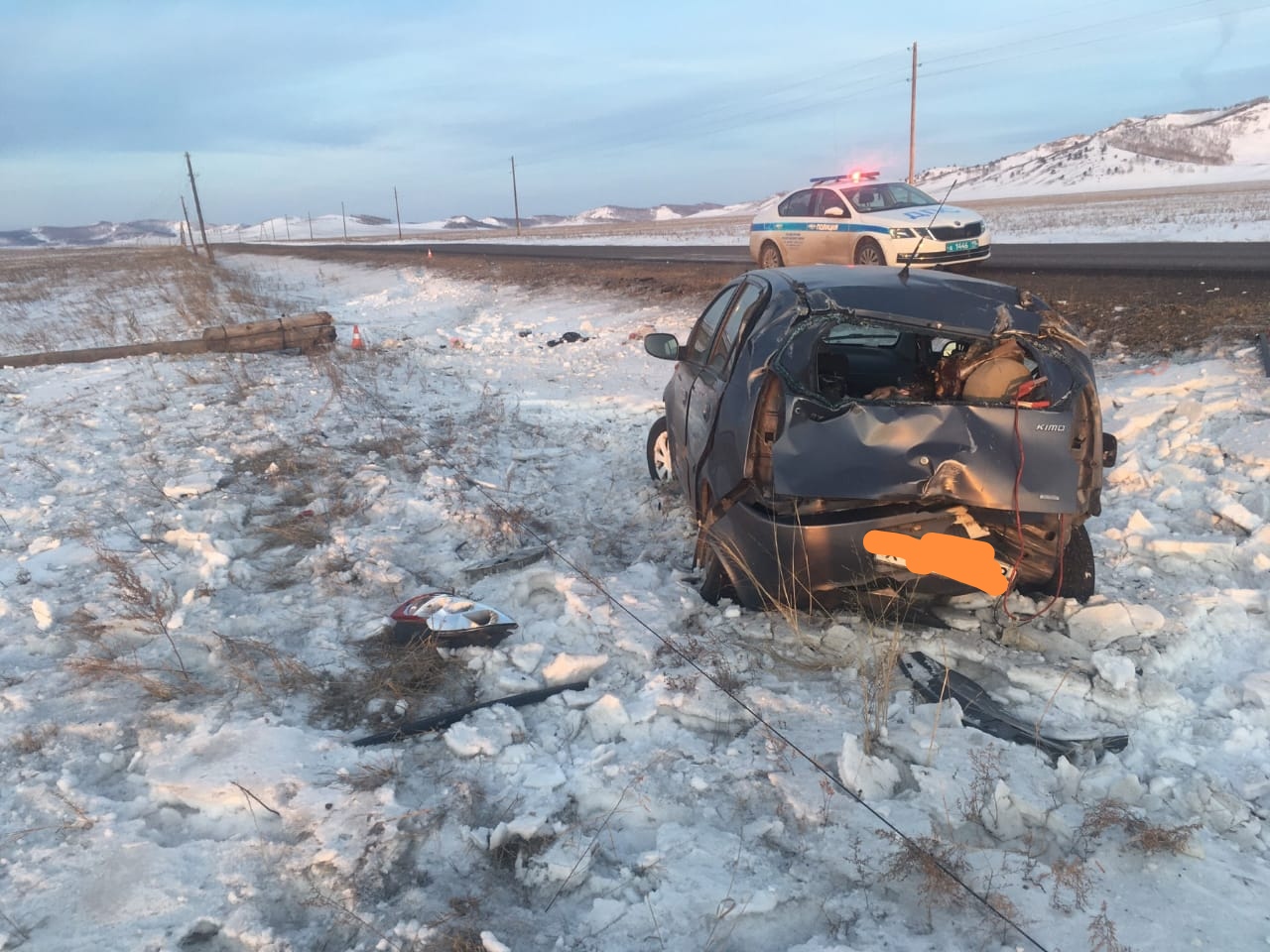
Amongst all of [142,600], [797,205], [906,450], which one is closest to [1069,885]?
[906,450]

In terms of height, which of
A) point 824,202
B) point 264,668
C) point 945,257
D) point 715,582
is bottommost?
point 264,668

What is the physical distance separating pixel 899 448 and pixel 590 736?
1798 millimetres

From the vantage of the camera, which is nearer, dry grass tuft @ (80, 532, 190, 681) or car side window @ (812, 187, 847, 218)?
dry grass tuft @ (80, 532, 190, 681)

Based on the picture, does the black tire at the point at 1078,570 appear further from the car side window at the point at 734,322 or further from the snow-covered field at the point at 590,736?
the car side window at the point at 734,322

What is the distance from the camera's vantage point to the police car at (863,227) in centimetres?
1228

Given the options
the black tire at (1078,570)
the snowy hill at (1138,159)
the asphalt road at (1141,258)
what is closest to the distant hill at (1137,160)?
the snowy hill at (1138,159)

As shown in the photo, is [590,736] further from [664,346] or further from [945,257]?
[945,257]

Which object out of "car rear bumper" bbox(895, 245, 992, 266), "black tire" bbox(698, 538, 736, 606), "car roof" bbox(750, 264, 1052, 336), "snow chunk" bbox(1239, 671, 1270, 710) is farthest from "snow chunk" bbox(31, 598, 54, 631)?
"car rear bumper" bbox(895, 245, 992, 266)

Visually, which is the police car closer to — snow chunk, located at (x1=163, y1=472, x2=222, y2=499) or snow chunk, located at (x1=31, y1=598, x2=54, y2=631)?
snow chunk, located at (x1=163, y1=472, x2=222, y2=499)

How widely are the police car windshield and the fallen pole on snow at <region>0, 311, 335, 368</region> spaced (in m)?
8.91

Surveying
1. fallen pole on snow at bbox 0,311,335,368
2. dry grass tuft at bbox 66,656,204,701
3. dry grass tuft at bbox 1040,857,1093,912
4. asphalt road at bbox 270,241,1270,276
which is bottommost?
dry grass tuft at bbox 1040,857,1093,912

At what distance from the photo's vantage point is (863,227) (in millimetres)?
12898

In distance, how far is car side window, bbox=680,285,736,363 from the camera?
16.7ft

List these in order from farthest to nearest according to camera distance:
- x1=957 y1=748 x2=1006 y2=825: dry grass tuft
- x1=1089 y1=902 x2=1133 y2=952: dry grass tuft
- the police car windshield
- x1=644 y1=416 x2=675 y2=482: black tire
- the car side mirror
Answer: the police car windshield
x1=644 y1=416 x2=675 y2=482: black tire
the car side mirror
x1=957 y1=748 x2=1006 y2=825: dry grass tuft
x1=1089 y1=902 x2=1133 y2=952: dry grass tuft
